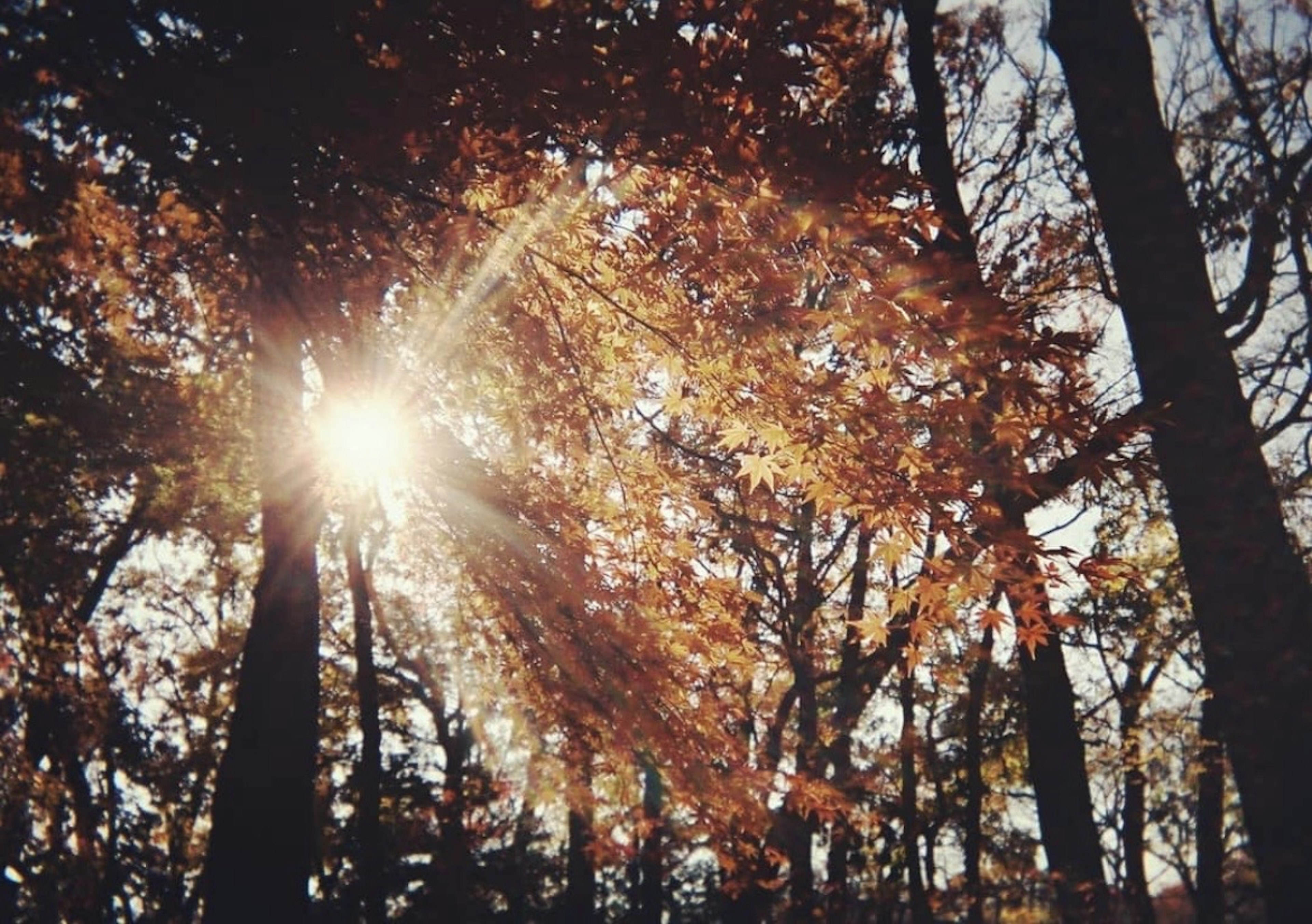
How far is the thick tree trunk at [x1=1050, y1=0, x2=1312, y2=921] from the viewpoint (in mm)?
3156

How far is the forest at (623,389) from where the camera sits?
2941mm

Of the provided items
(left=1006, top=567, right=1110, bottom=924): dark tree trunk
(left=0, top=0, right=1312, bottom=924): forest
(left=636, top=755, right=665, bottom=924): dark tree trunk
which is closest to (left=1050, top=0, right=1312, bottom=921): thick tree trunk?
(left=0, top=0, right=1312, bottom=924): forest

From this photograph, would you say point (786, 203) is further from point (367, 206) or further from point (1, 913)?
point (1, 913)

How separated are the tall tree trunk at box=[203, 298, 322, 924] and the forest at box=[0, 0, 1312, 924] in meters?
0.03

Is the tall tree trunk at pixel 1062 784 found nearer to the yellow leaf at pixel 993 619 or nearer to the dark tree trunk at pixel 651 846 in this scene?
the yellow leaf at pixel 993 619

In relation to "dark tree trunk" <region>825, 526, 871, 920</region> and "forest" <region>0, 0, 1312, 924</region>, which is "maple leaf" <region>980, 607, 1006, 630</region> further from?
"dark tree trunk" <region>825, 526, 871, 920</region>

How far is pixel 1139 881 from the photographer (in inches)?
674

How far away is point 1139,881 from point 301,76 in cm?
2113

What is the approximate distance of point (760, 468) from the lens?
3.73 metres

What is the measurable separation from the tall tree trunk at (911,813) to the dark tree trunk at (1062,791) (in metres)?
5.53

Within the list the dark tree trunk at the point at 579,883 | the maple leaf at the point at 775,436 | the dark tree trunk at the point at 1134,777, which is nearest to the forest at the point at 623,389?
the maple leaf at the point at 775,436

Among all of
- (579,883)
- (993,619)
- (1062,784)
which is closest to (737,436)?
(993,619)

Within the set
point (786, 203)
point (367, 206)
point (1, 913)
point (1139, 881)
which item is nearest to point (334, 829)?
point (1, 913)

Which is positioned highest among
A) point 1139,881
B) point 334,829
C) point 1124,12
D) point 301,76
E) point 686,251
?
point 1124,12
